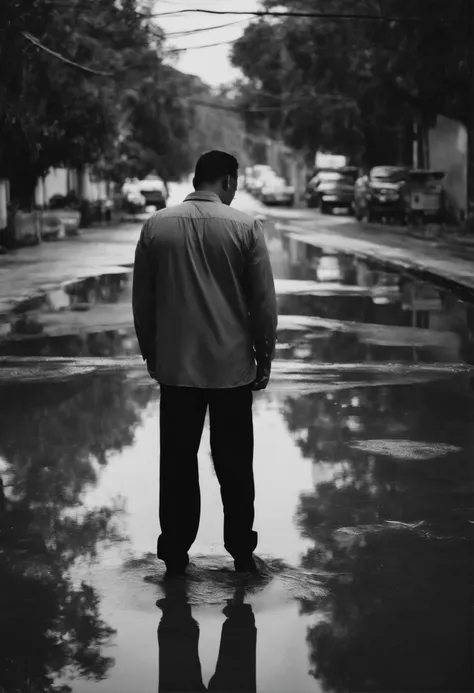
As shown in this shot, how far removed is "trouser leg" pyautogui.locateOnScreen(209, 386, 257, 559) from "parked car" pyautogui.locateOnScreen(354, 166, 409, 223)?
3977cm

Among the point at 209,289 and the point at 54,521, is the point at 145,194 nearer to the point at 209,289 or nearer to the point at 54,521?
the point at 54,521

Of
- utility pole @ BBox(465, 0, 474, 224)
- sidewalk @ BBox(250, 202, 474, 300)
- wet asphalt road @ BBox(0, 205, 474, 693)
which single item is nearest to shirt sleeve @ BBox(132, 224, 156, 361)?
wet asphalt road @ BBox(0, 205, 474, 693)

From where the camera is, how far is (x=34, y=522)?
707cm

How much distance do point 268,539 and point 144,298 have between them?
1485 mm

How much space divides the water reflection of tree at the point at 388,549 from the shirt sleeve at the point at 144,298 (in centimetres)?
127

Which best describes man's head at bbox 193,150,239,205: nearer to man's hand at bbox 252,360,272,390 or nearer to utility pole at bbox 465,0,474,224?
man's hand at bbox 252,360,272,390

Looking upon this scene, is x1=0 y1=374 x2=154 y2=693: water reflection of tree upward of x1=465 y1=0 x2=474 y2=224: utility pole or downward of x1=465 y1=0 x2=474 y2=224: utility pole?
downward

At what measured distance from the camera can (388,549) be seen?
21.1 ft

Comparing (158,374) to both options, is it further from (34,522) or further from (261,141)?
(261,141)

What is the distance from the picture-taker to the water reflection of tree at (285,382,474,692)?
4.87 meters

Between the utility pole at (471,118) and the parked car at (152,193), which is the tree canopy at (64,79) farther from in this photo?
the utility pole at (471,118)

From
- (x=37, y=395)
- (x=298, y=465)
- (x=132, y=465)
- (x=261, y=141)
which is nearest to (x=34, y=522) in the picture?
(x=132, y=465)

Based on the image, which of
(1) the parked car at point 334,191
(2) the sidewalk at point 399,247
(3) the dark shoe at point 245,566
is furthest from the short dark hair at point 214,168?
(1) the parked car at point 334,191

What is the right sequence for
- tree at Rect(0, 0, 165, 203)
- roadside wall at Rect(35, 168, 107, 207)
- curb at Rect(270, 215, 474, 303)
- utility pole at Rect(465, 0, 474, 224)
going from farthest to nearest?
roadside wall at Rect(35, 168, 107, 207) → utility pole at Rect(465, 0, 474, 224) → tree at Rect(0, 0, 165, 203) → curb at Rect(270, 215, 474, 303)
